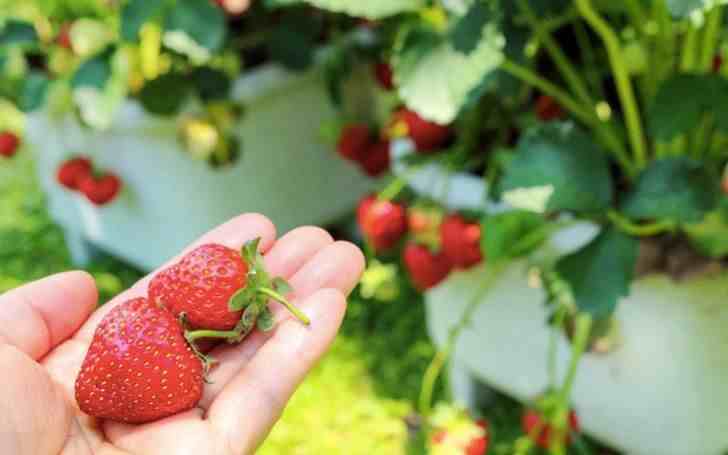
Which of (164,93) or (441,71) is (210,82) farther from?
(441,71)

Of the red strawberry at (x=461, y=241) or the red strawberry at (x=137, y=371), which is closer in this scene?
the red strawberry at (x=137, y=371)

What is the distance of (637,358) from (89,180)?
0.98 m

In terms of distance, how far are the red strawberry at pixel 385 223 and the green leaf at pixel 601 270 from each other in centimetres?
29

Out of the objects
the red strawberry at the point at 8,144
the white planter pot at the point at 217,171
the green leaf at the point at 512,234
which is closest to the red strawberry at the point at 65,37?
the white planter pot at the point at 217,171

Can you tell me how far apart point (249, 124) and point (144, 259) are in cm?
34

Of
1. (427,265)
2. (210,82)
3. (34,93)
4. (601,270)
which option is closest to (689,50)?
(601,270)

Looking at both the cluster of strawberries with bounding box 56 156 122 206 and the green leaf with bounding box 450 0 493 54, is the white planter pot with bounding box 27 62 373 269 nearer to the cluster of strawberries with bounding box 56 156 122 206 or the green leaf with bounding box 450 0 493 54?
the cluster of strawberries with bounding box 56 156 122 206

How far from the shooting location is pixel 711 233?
114cm

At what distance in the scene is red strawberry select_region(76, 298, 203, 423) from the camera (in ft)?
2.73

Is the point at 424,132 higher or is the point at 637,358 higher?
the point at 424,132

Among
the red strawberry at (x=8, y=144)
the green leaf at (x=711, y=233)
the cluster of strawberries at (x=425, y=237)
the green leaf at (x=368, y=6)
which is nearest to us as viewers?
the green leaf at (x=368, y=6)

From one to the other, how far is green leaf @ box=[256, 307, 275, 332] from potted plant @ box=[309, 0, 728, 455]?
306 mm

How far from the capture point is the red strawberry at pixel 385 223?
1.34m

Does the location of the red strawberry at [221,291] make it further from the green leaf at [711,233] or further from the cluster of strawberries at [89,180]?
the cluster of strawberries at [89,180]
